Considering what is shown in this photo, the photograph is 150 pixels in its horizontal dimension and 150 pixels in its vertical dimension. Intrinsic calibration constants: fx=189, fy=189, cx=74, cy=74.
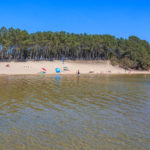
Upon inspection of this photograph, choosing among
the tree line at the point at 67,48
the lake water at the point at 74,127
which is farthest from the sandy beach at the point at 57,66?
the lake water at the point at 74,127

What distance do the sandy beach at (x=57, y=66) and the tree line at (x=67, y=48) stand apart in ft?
22.4

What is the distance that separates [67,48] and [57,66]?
18.9 m

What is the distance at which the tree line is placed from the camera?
80950mm

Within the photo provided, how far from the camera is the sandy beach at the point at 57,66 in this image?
209ft

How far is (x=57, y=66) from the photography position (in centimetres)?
7756

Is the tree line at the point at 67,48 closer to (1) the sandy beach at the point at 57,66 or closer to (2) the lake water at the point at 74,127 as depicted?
(1) the sandy beach at the point at 57,66

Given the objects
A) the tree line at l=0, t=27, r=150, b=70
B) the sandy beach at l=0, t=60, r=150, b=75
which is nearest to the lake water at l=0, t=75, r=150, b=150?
the sandy beach at l=0, t=60, r=150, b=75

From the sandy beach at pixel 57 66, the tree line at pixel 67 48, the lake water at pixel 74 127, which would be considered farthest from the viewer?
the tree line at pixel 67 48

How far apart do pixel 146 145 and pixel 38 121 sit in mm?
5728

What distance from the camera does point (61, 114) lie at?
12.1 m

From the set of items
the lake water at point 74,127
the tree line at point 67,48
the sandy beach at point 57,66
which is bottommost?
the lake water at point 74,127

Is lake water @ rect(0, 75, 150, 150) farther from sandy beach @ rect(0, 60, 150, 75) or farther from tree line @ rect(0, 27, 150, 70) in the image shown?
tree line @ rect(0, 27, 150, 70)

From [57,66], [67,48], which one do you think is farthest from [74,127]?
[67,48]

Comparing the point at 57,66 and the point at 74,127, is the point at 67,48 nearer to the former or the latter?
the point at 57,66
